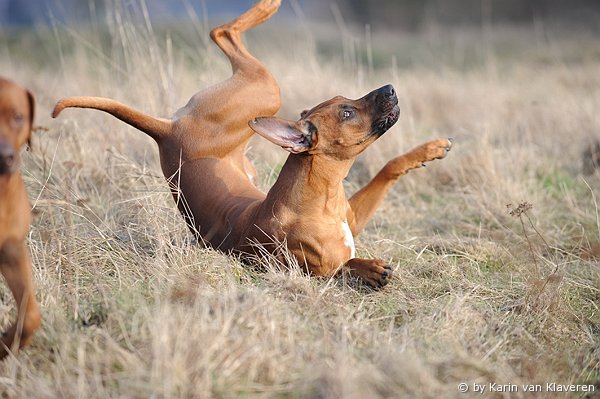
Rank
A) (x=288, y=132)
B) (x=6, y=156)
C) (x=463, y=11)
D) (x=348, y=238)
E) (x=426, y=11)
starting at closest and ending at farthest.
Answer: (x=6, y=156), (x=288, y=132), (x=348, y=238), (x=426, y=11), (x=463, y=11)

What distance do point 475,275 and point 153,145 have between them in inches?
110

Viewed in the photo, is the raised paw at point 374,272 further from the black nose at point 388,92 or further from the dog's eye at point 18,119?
the dog's eye at point 18,119

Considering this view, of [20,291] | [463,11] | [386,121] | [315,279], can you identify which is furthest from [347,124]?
[463,11]

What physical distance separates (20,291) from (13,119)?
2.23 ft

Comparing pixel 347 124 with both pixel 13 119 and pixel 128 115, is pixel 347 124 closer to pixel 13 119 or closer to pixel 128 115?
pixel 128 115

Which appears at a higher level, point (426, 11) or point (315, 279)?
point (315, 279)

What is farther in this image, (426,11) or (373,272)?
(426,11)

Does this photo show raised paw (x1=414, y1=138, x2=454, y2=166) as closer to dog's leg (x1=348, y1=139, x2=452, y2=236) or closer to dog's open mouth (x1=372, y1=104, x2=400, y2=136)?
dog's leg (x1=348, y1=139, x2=452, y2=236)

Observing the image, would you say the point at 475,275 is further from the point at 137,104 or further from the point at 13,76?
the point at 13,76

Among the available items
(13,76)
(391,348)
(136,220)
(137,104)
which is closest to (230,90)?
(136,220)

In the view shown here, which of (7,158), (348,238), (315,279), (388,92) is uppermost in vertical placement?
(7,158)

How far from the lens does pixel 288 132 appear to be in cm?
457

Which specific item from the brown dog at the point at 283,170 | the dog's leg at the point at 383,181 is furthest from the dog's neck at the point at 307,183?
the dog's leg at the point at 383,181

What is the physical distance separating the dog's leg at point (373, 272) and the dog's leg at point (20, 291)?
167 centimetres
